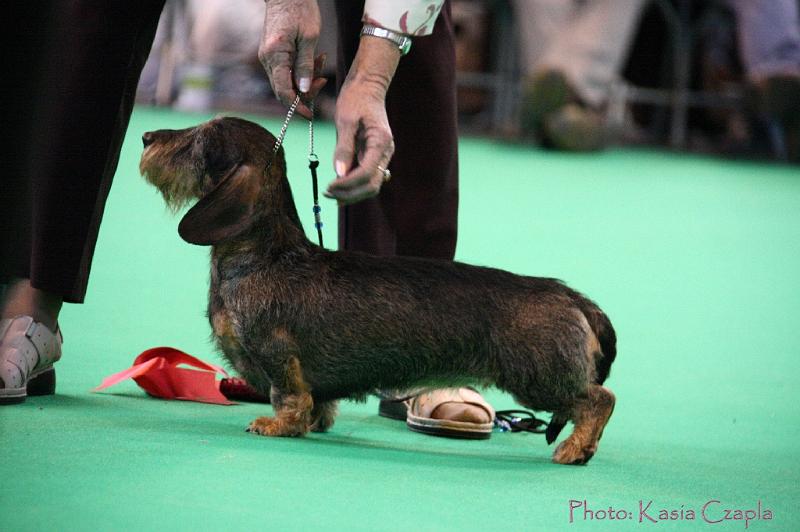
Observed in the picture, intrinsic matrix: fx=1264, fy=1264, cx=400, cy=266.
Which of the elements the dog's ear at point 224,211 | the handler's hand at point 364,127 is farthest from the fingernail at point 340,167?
the dog's ear at point 224,211

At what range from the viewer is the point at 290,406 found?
8.48ft

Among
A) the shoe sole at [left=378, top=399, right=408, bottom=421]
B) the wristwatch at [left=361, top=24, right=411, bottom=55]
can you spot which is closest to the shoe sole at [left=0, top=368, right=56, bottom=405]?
the shoe sole at [left=378, top=399, right=408, bottom=421]

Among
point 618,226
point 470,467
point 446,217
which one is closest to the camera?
point 470,467

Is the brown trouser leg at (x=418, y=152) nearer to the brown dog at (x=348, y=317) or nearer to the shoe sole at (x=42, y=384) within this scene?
the brown dog at (x=348, y=317)

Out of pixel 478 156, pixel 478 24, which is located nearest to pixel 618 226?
pixel 478 156

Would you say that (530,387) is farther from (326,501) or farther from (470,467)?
(326,501)

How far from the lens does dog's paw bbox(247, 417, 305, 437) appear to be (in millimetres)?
2598

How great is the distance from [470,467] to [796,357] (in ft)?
6.10

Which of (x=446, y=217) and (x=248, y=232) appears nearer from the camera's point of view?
(x=248, y=232)

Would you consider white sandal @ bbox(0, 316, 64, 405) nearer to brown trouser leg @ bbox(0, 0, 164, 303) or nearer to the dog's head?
brown trouser leg @ bbox(0, 0, 164, 303)

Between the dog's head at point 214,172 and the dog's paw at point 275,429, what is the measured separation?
391mm

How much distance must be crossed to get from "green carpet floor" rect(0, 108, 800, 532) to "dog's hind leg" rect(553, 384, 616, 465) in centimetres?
4

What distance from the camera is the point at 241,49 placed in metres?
11.8

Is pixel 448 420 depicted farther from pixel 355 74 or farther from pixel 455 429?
pixel 355 74
